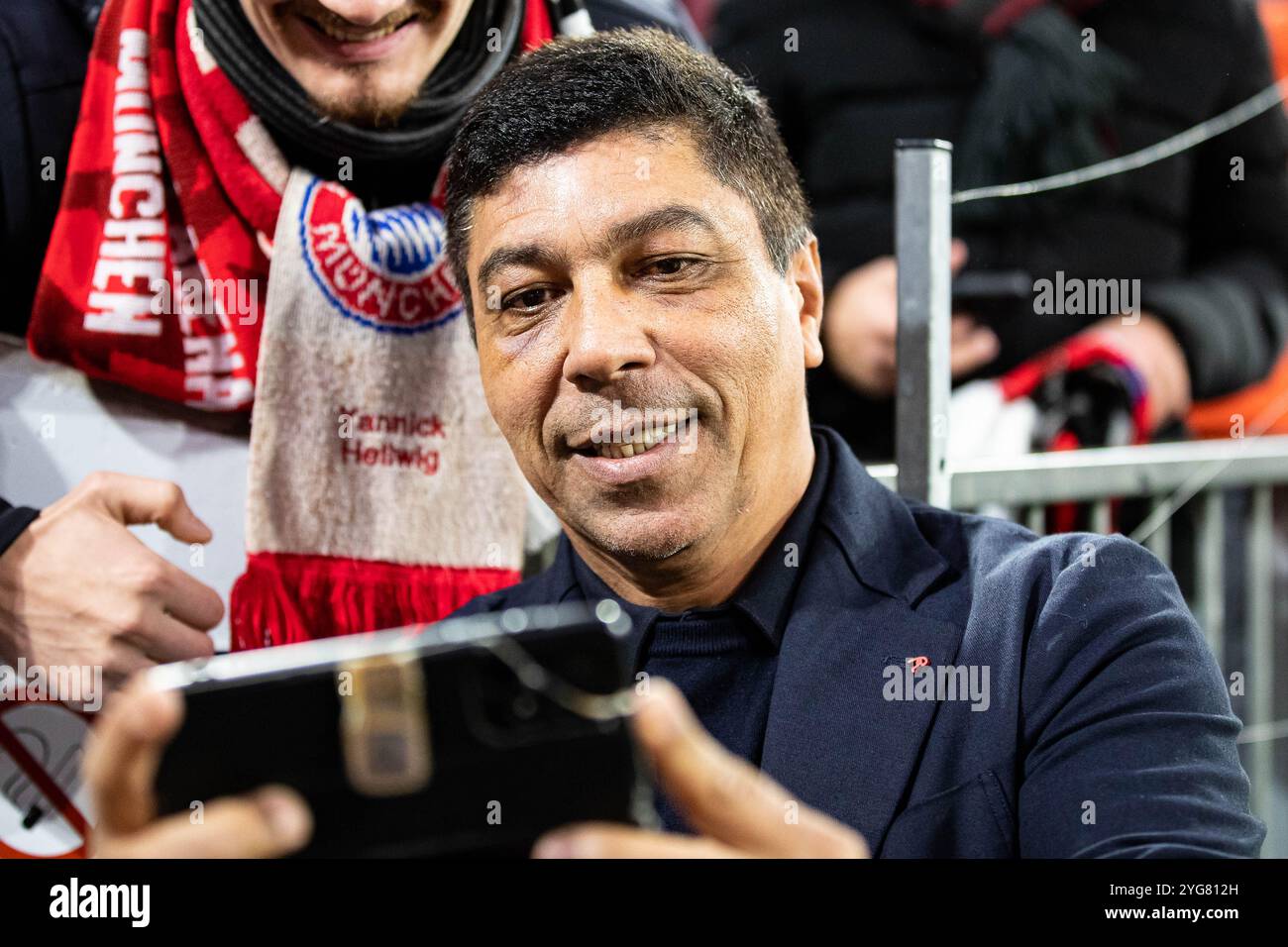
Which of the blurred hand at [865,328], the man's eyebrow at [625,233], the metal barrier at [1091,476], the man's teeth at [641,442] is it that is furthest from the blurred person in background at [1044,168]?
the man's teeth at [641,442]

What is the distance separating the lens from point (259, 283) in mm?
1420

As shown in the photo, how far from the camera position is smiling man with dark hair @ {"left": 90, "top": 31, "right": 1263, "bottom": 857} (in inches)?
45.3

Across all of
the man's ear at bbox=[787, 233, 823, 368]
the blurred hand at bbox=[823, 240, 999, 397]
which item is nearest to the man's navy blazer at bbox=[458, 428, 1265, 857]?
the man's ear at bbox=[787, 233, 823, 368]

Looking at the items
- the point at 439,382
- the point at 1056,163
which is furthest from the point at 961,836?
the point at 1056,163

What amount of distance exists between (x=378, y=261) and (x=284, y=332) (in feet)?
0.45

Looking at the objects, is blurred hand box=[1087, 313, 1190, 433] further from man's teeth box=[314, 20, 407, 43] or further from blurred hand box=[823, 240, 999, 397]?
man's teeth box=[314, 20, 407, 43]

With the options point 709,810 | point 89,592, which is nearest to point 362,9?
point 89,592

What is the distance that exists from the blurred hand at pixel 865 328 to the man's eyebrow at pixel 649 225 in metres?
0.75

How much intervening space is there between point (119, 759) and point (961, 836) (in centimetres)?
74

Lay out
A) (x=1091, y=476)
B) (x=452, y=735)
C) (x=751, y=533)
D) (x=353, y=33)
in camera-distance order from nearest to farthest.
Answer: (x=452, y=735) < (x=751, y=533) < (x=353, y=33) < (x=1091, y=476)

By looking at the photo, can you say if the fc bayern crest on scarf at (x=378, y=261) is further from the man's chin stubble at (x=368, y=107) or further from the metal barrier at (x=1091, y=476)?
the metal barrier at (x=1091, y=476)

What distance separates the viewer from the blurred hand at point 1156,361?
213 centimetres

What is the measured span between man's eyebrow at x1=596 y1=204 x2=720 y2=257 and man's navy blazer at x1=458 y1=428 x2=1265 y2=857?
33 cm

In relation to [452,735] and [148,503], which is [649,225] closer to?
[452,735]
